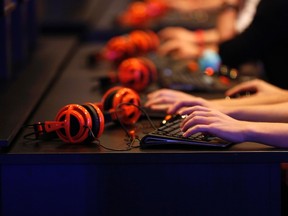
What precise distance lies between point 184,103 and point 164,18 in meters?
2.16

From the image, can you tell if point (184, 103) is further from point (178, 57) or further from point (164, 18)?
point (164, 18)

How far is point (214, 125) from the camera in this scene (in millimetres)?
1873

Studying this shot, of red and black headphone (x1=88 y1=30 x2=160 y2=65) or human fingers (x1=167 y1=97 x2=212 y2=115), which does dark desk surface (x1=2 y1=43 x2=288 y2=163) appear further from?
red and black headphone (x1=88 y1=30 x2=160 y2=65)

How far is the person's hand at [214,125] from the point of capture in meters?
1.87

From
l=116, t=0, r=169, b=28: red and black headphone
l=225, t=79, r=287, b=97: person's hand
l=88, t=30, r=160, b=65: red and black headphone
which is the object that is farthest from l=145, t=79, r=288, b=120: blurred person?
l=116, t=0, r=169, b=28: red and black headphone

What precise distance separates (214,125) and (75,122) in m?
0.34

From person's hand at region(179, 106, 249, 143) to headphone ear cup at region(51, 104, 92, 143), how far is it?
0.78ft

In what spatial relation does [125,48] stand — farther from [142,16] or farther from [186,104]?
[142,16]

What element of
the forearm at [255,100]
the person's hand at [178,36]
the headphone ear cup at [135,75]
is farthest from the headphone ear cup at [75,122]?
the person's hand at [178,36]

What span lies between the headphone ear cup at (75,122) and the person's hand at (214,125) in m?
0.24

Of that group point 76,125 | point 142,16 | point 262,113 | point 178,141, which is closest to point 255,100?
point 262,113

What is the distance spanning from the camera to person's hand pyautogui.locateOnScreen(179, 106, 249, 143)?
6.13ft

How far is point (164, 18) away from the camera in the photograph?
432cm
